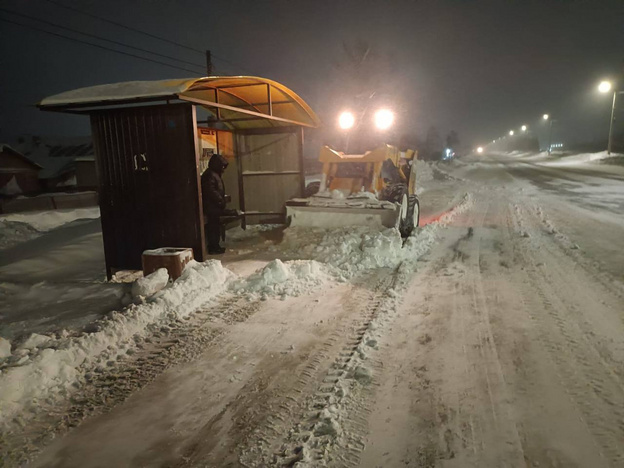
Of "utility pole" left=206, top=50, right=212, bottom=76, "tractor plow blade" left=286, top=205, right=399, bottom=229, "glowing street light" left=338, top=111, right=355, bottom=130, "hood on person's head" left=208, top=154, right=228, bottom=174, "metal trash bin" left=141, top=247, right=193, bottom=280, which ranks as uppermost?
"utility pole" left=206, top=50, right=212, bottom=76

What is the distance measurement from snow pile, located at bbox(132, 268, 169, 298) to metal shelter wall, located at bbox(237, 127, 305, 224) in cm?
528

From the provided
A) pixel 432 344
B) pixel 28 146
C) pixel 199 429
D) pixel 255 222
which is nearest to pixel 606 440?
pixel 432 344

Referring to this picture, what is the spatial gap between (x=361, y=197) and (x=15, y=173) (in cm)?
3847

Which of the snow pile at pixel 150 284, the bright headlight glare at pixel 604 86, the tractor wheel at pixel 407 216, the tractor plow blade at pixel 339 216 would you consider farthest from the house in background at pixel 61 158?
the bright headlight glare at pixel 604 86

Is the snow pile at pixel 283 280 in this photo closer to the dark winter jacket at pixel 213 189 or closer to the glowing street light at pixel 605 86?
the dark winter jacket at pixel 213 189

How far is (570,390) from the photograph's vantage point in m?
3.20

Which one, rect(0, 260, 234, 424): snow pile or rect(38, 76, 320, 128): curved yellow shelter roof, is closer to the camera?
rect(0, 260, 234, 424): snow pile

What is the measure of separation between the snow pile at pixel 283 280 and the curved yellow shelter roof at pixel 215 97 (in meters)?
2.81

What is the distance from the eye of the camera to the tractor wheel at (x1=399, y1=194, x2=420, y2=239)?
8.76 metres

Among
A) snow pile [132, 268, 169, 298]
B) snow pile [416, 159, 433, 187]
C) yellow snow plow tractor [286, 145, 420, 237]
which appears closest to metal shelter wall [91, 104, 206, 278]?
snow pile [132, 268, 169, 298]

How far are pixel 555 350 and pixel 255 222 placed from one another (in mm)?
8449

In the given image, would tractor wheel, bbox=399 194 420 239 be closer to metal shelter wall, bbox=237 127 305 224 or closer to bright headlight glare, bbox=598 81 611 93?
metal shelter wall, bbox=237 127 305 224

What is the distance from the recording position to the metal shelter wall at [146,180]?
6.33m

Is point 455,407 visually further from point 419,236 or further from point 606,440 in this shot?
point 419,236
